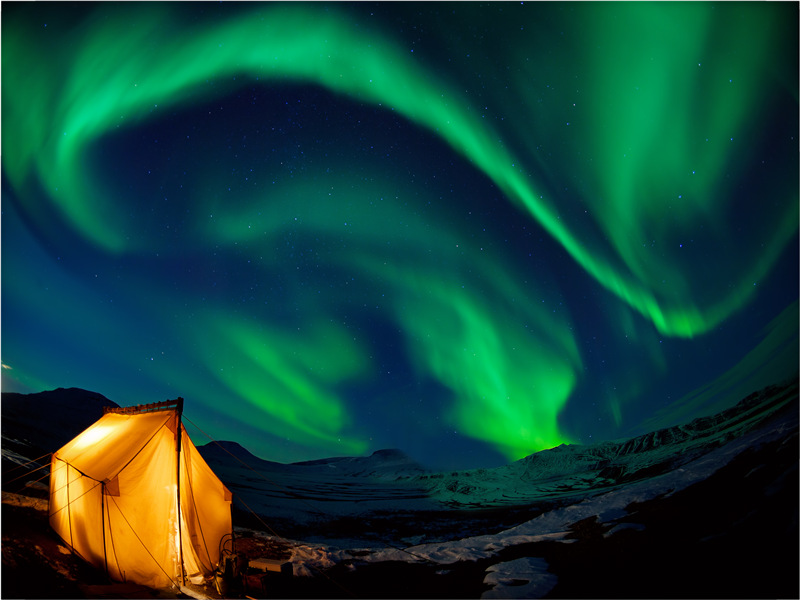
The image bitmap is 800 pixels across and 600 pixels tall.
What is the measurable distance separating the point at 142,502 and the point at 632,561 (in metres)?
11.9

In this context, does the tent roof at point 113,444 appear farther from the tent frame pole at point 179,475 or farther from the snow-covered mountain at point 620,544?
the snow-covered mountain at point 620,544

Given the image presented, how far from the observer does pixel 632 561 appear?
9703 mm

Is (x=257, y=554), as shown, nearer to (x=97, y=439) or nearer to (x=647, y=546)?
(x=97, y=439)

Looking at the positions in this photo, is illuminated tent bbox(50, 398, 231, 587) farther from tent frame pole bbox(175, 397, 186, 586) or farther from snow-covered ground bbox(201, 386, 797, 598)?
snow-covered ground bbox(201, 386, 797, 598)

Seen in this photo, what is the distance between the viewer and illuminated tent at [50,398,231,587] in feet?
27.3

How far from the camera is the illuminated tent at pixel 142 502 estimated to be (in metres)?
8.34

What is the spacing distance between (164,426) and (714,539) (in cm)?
1351

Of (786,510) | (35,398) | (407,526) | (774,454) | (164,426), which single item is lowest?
(407,526)


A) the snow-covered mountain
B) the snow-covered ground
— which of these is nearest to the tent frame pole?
the snow-covered mountain

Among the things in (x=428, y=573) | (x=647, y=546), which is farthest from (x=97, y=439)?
(x=647, y=546)

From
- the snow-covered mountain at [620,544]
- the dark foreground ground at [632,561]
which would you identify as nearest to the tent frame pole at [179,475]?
the dark foreground ground at [632,561]

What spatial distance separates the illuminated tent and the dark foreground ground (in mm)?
471

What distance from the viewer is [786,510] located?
8.59 meters

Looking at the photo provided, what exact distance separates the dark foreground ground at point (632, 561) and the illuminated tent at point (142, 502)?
471 millimetres
